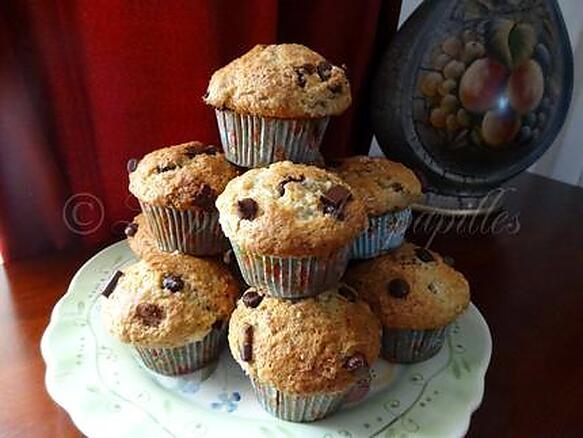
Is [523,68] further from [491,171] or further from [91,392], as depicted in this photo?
[91,392]

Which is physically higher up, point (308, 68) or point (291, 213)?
point (308, 68)

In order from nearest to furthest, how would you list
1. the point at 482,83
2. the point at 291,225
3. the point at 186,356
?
the point at 291,225 < the point at 186,356 < the point at 482,83

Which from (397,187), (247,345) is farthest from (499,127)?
(247,345)

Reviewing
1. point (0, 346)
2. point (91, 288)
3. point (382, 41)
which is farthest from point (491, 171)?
point (0, 346)

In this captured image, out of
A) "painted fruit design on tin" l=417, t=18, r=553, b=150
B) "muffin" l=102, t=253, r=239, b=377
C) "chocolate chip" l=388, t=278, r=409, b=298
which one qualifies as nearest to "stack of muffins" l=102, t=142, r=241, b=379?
"muffin" l=102, t=253, r=239, b=377

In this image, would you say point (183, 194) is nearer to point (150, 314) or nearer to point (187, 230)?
point (187, 230)

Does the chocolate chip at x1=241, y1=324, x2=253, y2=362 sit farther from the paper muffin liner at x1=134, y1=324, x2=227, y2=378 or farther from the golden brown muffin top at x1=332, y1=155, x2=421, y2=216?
the golden brown muffin top at x1=332, y1=155, x2=421, y2=216
